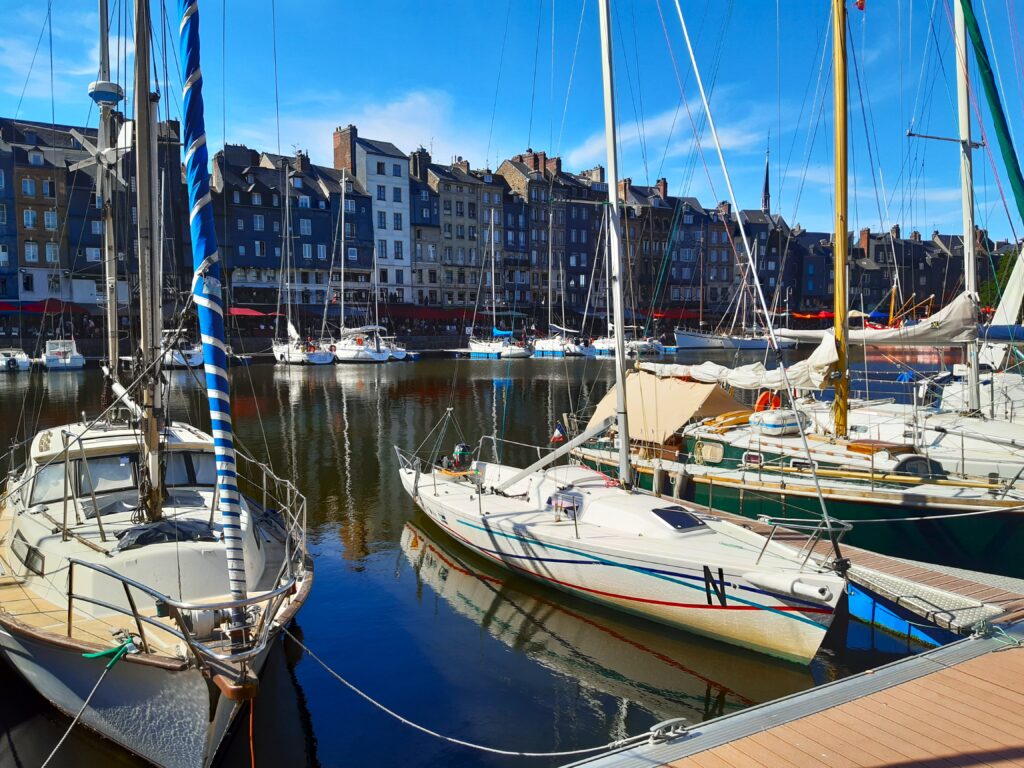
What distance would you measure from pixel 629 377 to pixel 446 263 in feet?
271

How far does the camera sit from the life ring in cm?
2210

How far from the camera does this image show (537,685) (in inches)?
430

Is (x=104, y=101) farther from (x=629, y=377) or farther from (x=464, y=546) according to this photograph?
(x=629, y=377)

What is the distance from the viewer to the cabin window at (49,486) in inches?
455

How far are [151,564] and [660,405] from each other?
1407cm

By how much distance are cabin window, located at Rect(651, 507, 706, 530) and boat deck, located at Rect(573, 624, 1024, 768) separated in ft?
14.1

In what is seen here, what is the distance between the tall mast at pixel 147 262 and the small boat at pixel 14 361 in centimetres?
5952

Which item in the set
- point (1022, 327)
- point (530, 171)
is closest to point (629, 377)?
point (1022, 327)

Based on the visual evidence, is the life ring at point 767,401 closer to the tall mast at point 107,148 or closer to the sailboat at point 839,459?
the sailboat at point 839,459

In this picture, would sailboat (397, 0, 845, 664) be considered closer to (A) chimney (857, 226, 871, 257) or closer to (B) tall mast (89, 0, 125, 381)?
(B) tall mast (89, 0, 125, 381)

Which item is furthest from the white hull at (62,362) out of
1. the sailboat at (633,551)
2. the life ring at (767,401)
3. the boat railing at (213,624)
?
the boat railing at (213,624)

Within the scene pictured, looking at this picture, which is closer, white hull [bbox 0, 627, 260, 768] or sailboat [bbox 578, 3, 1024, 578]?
white hull [bbox 0, 627, 260, 768]

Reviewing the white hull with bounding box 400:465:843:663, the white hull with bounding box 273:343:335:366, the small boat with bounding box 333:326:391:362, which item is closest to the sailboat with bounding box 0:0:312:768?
the white hull with bounding box 400:465:843:663

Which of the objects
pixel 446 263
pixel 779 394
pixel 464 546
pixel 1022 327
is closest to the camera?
pixel 464 546
